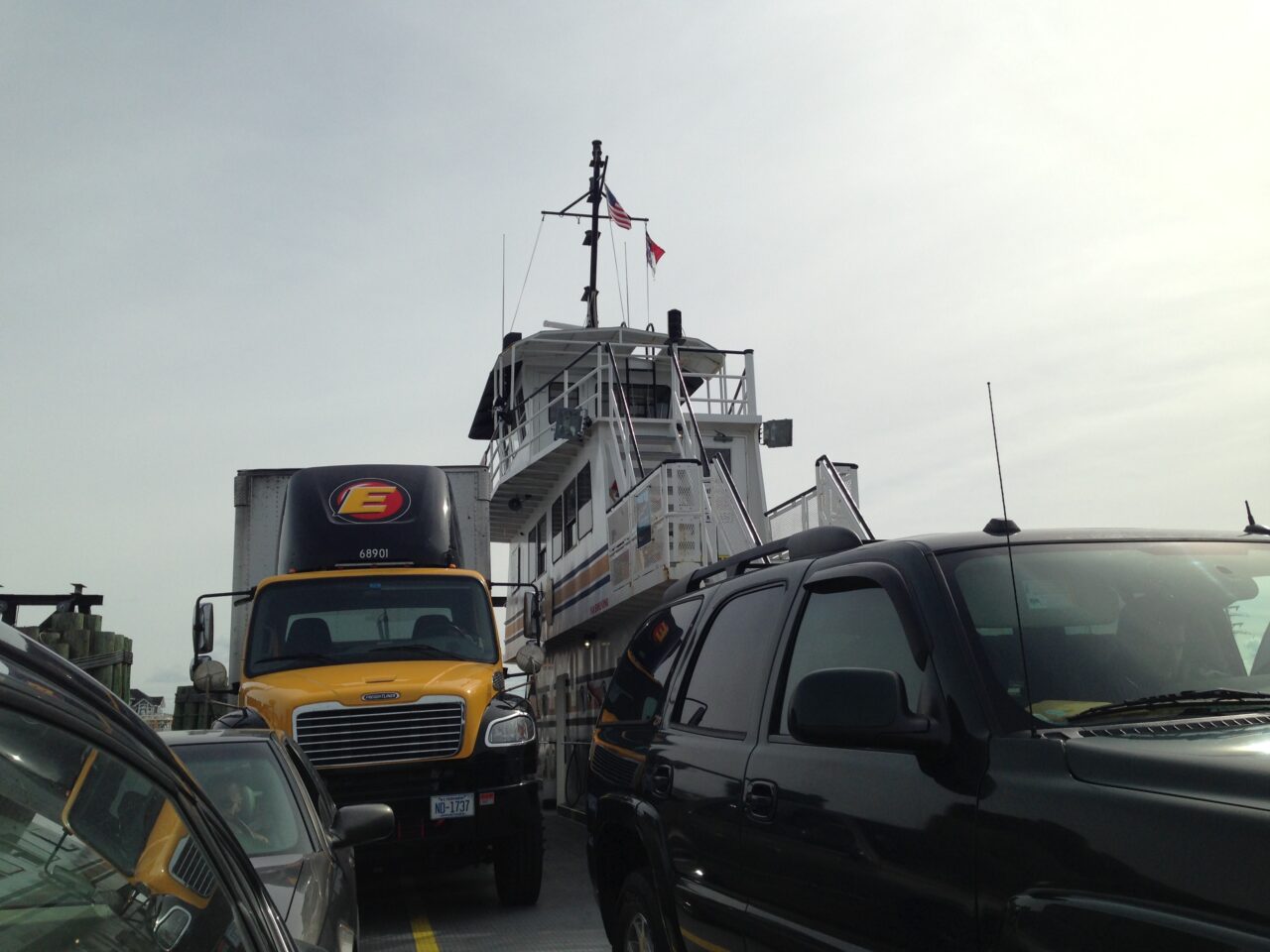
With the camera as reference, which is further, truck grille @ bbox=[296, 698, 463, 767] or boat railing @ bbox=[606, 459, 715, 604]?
boat railing @ bbox=[606, 459, 715, 604]

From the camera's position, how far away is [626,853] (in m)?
4.87

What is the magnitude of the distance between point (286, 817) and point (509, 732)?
14.5 feet

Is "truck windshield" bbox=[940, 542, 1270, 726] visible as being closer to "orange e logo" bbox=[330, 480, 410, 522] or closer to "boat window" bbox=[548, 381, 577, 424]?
"orange e logo" bbox=[330, 480, 410, 522]

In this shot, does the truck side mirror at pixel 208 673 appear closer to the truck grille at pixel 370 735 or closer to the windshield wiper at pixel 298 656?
the windshield wiper at pixel 298 656

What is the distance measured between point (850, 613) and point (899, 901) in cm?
97

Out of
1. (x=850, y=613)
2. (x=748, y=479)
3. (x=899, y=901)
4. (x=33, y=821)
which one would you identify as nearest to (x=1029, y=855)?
(x=899, y=901)

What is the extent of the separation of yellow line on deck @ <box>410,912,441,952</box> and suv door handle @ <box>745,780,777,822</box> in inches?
196

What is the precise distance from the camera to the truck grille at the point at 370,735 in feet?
29.9

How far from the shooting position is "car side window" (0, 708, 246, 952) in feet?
4.11

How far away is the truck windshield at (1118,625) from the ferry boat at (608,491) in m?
9.49

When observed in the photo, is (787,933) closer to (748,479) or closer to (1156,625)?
(1156,625)

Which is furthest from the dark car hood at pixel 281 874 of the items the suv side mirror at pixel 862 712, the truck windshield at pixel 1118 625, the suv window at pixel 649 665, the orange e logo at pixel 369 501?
the orange e logo at pixel 369 501

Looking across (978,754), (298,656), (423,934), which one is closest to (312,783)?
(423,934)

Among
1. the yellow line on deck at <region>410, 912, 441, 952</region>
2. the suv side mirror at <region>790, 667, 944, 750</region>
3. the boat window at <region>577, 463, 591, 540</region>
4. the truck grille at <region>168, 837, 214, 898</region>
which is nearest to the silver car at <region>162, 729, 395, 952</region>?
the suv side mirror at <region>790, 667, 944, 750</region>
